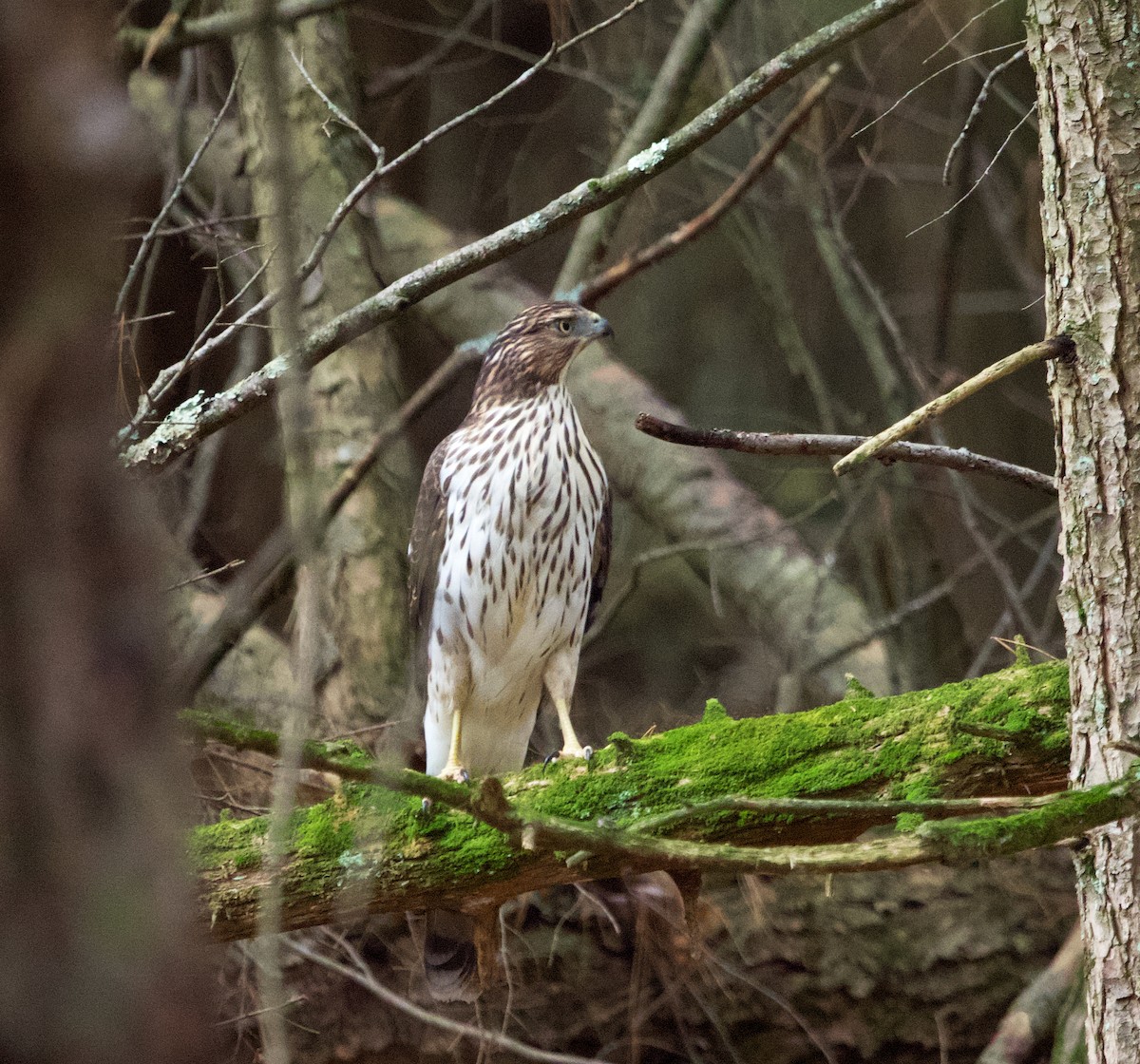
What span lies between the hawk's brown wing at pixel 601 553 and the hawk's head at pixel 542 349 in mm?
427

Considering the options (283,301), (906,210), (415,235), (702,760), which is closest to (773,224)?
(906,210)

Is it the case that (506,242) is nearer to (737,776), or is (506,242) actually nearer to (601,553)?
(737,776)

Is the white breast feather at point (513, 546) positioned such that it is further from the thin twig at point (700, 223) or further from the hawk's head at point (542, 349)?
the thin twig at point (700, 223)

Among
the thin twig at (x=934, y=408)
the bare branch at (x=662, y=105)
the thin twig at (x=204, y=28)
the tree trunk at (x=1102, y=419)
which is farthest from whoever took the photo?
the bare branch at (x=662, y=105)

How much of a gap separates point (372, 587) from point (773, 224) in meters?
4.08

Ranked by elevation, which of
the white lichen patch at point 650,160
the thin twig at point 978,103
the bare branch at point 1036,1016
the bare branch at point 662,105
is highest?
the bare branch at point 662,105

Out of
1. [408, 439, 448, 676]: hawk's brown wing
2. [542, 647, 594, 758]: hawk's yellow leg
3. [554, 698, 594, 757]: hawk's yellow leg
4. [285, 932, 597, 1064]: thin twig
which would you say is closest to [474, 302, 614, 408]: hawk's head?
[408, 439, 448, 676]: hawk's brown wing

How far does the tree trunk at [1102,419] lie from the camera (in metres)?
2.40

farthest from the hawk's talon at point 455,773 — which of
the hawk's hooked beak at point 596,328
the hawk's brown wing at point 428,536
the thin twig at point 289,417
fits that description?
the thin twig at point 289,417

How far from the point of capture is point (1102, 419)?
2.45 meters

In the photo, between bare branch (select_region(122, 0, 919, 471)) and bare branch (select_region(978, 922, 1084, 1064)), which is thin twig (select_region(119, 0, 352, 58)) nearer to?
bare branch (select_region(122, 0, 919, 471))

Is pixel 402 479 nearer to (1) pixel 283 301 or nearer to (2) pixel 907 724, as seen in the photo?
(2) pixel 907 724

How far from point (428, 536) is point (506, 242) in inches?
61.3

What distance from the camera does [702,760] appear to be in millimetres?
3213
